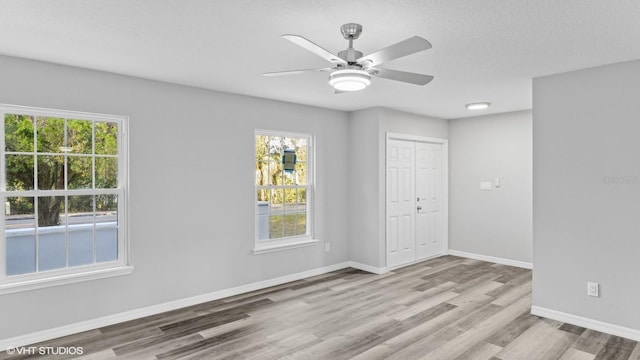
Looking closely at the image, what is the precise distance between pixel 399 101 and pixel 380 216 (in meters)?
1.63

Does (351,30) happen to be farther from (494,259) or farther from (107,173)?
(494,259)

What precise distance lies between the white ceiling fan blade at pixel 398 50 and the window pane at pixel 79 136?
277cm

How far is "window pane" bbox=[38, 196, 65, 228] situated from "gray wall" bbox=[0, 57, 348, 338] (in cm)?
58

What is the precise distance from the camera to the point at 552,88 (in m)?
3.71

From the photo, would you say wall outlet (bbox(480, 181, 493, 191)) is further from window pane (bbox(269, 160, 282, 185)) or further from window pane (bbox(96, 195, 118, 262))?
window pane (bbox(96, 195, 118, 262))

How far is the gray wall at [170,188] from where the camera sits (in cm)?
328

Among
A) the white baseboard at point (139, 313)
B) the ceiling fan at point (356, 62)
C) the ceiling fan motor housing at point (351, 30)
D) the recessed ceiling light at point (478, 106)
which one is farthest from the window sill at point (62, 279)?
the recessed ceiling light at point (478, 106)

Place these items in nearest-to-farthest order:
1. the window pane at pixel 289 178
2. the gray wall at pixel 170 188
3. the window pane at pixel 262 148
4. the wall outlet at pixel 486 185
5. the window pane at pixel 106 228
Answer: the gray wall at pixel 170 188
the window pane at pixel 106 228
the window pane at pixel 262 148
the window pane at pixel 289 178
the wall outlet at pixel 486 185

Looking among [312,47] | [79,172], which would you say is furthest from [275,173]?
[312,47]

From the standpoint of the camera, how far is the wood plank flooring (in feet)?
9.98

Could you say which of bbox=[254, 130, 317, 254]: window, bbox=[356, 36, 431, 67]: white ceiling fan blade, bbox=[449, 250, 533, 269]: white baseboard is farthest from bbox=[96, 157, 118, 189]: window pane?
bbox=[449, 250, 533, 269]: white baseboard

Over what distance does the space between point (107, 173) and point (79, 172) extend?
23cm

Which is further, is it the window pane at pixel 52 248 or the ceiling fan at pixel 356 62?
the window pane at pixel 52 248

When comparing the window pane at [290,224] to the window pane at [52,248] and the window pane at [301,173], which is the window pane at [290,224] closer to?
the window pane at [301,173]
